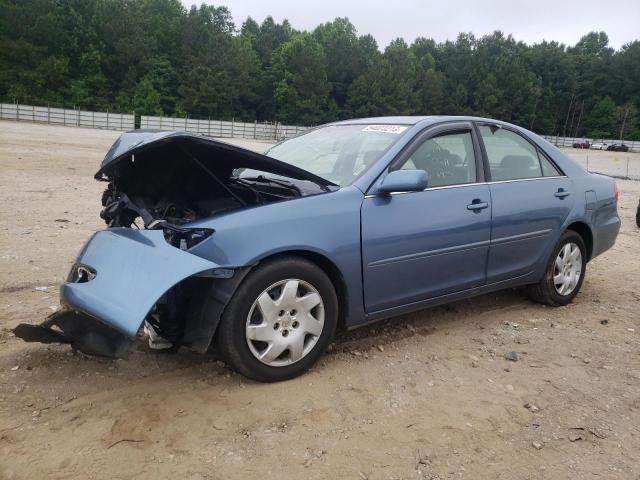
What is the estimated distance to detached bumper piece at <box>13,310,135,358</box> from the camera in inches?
106

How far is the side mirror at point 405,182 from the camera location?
10.7 feet

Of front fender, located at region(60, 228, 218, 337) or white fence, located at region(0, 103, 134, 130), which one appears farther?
white fence, located at region(0, 103, 134, 130)

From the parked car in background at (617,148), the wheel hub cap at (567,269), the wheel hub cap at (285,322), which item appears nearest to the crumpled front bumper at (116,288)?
the wheel hub cap at (285,322)

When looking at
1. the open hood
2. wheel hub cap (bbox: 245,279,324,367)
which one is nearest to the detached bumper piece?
Result: wheel hub cap (bbox: 245,279,324,367)

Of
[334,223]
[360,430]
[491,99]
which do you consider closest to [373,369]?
[360,430]

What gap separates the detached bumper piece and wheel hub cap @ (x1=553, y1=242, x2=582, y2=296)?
3.58m

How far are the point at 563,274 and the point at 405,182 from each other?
222 centimetres

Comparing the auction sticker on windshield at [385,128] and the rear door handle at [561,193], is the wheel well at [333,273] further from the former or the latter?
the rear door handle at [561,193]

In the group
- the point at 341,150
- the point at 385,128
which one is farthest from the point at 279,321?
the point at 385,128

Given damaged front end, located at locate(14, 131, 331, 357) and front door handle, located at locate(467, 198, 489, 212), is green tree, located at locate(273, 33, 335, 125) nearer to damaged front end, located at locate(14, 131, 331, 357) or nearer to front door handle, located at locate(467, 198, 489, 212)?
front door handle, located at locate(467, 198, 489, 212)

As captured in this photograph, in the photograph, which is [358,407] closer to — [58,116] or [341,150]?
[341,150]

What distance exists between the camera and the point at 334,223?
3150 millimetres

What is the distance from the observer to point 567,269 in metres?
4.68

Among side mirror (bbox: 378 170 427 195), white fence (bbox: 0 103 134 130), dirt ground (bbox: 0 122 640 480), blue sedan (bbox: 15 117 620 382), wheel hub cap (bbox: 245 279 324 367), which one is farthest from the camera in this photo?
white fence (bbox: 0 103 134 130)
